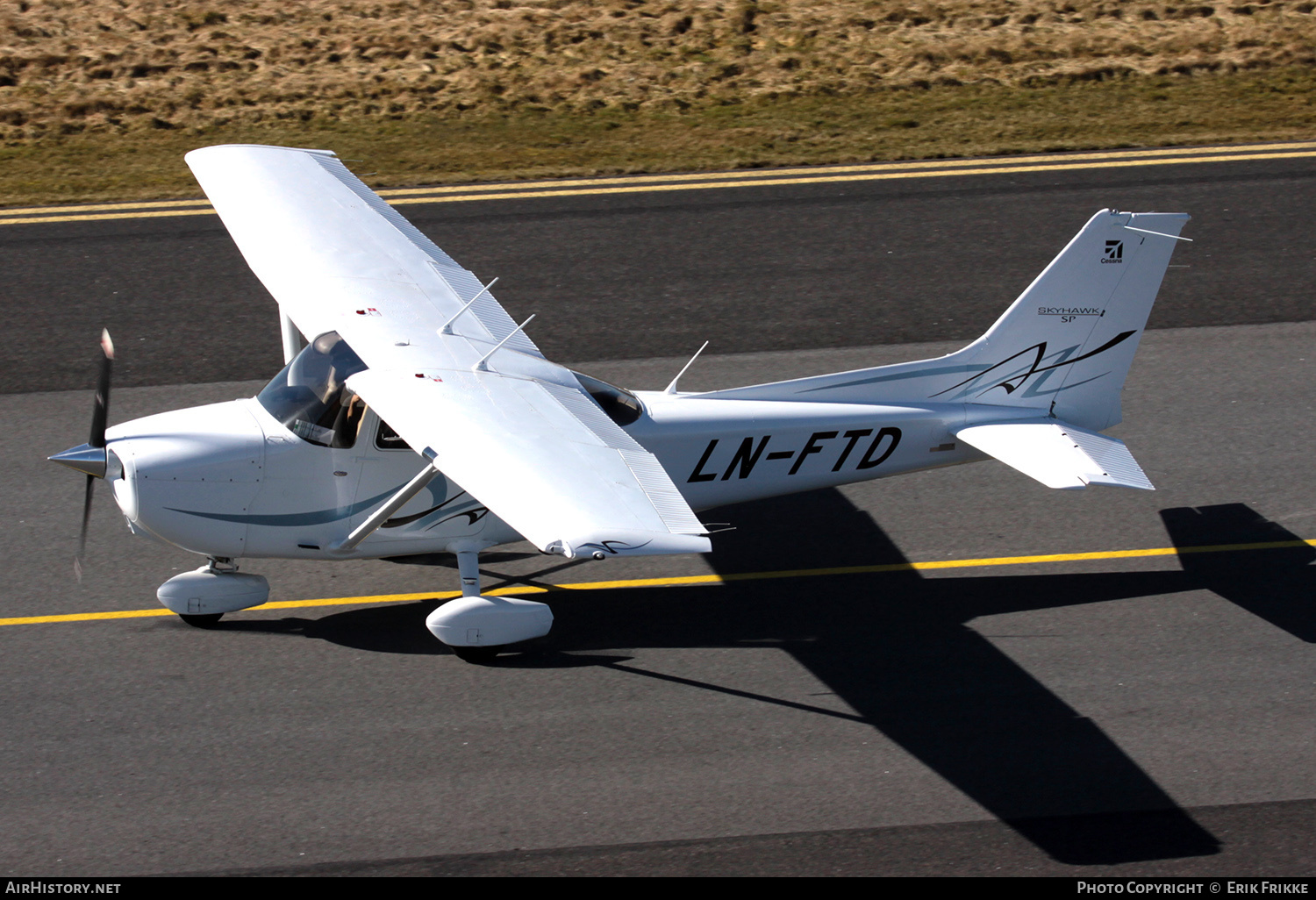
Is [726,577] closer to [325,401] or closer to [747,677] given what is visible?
[747,677]

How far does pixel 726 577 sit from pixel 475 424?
2792mm

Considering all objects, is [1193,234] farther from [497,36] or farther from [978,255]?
[497,36]

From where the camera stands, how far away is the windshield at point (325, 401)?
8602 mm

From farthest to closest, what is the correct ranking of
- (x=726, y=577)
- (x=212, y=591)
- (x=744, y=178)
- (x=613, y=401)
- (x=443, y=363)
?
1. (x=744, y=178)
2. (x=726, y=577)
3. (x=613, y=401)
4. (x=212, y=591)
5. (x=443, y=363)

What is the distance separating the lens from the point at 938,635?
9.03 metres

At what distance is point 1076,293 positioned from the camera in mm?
9727

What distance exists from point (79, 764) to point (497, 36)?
14813 mm

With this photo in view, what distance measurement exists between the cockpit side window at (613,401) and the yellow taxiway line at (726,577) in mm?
1369

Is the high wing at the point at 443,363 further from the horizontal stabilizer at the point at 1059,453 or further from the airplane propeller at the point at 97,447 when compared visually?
the horizontal stabilizer at the point at 1059,453

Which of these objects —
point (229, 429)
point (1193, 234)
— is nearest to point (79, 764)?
point (229, 429)

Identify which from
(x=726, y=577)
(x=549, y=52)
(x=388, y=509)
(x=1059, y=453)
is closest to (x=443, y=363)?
(x=388, y=509)

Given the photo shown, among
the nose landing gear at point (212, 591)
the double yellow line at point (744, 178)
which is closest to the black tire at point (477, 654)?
the nose landing gear at point (212, 591)

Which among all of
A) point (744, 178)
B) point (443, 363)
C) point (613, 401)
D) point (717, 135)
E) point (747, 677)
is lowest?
point (747, 677)

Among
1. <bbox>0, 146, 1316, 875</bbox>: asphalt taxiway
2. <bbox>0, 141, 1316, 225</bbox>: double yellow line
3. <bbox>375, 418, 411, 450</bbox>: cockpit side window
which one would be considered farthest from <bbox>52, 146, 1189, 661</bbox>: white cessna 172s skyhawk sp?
<bbox>0, 141, 1316, 225</bbox>: double yellow line
